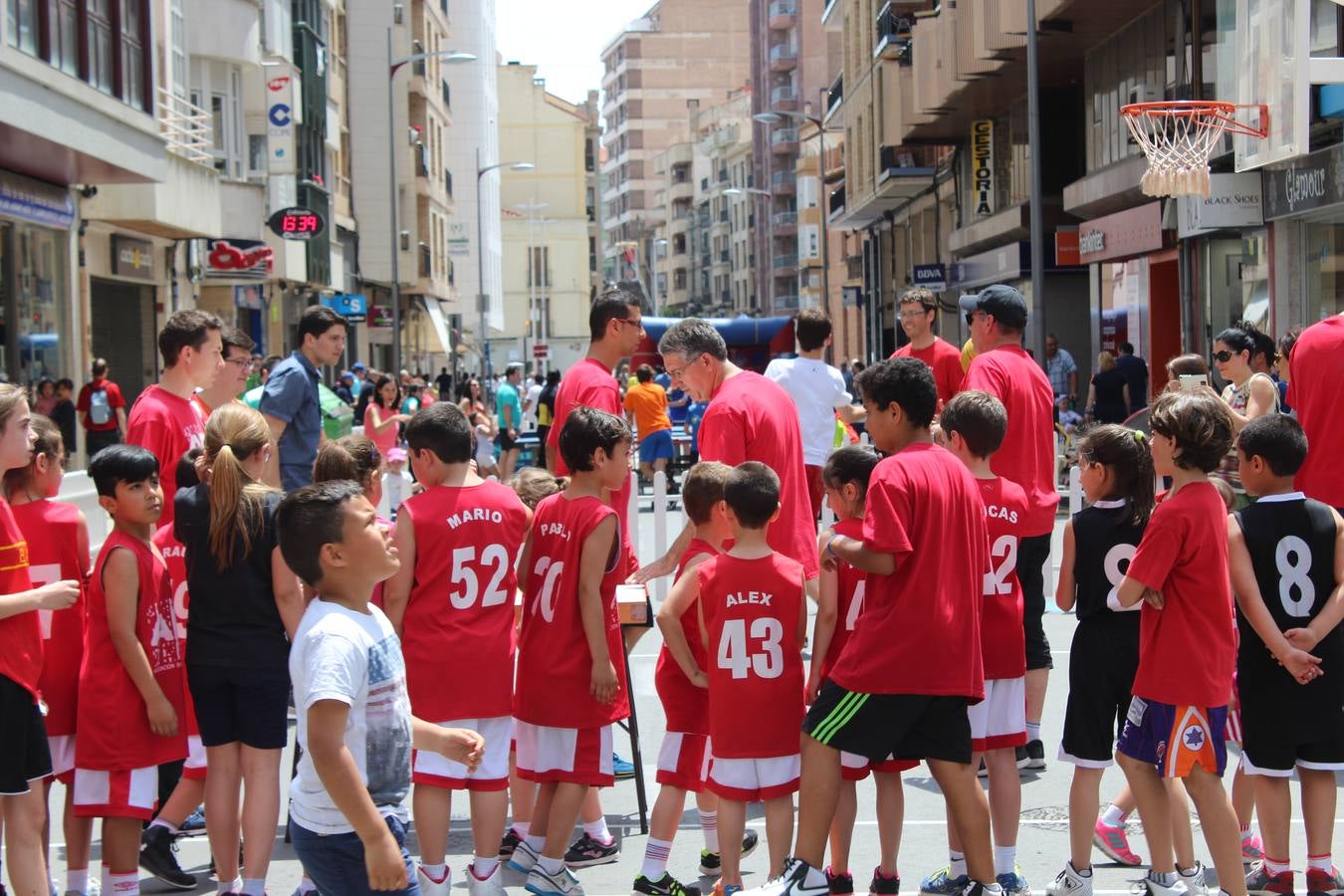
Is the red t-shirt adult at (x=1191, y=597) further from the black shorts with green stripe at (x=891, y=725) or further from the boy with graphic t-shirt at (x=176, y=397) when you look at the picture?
the boy with graphic t-shirt at (x=176, y=397)

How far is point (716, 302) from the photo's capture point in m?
120

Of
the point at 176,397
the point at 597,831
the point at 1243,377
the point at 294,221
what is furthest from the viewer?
the point at 294,221

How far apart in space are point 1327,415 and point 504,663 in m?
3.79

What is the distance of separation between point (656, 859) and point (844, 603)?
112 cm

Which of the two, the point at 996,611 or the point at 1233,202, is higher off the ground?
the point at 1233,202

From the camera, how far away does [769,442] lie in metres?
6.54

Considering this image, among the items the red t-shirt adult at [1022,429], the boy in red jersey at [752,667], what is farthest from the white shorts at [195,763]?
the red t-shirt adult at [1022,429]

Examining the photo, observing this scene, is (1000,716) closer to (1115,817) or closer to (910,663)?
(1115,817)

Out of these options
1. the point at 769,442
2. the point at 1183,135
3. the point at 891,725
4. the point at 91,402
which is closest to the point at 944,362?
the point at 769,442

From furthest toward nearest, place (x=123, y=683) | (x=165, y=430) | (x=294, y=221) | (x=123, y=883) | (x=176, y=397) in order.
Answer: (x=294, y=221)
(x=176, y=397)
(x=165, y=430)
(x=123, y=683)
(x=123, y=883)

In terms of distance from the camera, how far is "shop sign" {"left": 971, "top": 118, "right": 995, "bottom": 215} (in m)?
35.8

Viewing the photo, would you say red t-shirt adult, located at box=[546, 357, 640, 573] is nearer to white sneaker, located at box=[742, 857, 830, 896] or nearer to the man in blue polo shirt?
the man in blue polo shirt

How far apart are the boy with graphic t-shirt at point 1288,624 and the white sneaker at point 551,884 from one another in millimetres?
2423

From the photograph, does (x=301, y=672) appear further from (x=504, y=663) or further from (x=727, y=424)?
(x=727, y=424)
